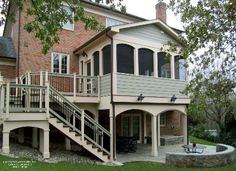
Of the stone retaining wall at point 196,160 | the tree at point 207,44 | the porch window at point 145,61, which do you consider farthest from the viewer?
the porch window at point 145,61

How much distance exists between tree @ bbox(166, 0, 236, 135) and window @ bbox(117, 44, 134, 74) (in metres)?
5.87

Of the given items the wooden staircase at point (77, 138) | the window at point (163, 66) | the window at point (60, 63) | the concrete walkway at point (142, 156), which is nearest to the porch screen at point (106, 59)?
the window at point (163, 66)

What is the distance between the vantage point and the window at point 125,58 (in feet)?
52.9

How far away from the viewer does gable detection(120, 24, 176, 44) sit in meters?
16.6

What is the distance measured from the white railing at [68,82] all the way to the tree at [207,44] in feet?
22.3

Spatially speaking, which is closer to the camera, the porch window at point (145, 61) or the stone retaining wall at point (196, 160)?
the stone retaining wall at point (196, 160)

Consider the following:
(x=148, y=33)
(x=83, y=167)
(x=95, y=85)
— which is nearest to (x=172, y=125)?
(x=148, y=33)

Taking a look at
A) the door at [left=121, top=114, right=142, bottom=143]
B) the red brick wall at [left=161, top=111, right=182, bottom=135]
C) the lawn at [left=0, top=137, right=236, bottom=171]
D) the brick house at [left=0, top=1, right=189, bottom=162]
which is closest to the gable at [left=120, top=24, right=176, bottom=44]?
the brick house at [left=0, top=1, right=189, bottom=162]

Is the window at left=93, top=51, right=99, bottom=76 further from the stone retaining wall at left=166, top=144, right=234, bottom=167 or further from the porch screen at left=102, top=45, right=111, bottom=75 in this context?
the stone retaining wall at left=166, top=144, right=234, bottom=167

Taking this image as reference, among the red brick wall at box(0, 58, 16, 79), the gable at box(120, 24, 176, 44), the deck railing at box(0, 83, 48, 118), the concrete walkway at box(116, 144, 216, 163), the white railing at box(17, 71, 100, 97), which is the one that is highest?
the gable at box(120, 24, 176, 44)

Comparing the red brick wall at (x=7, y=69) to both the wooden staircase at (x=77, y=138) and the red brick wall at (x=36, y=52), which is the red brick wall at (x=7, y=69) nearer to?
the red brick wall at (x=36, y=52)

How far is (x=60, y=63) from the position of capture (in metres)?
19.3

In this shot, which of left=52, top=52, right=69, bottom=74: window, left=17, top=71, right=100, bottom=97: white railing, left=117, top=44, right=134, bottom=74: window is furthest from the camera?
left=52, top=52, right=69, bottom=74: window

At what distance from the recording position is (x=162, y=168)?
13.2 m
